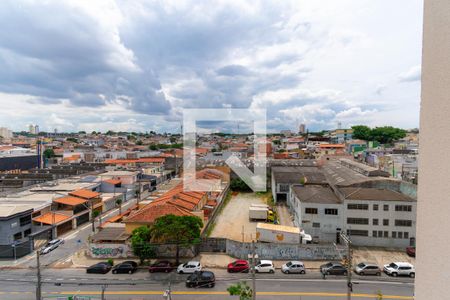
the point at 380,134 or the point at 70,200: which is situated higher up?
the point at 380,134

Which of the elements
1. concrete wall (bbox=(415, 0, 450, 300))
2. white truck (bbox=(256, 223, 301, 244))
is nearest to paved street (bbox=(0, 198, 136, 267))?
white truck (bbox=(256, 223, 301, 244))

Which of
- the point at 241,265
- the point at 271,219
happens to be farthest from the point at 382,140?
the point at 241,265

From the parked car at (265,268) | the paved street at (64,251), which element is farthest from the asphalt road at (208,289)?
the paved street at (64,251)

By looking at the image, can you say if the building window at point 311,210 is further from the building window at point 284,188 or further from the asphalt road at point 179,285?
the building window at point 284,188

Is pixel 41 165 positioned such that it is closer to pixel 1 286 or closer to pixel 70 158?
pixel 70 158

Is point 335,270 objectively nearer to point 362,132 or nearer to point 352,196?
point 352,196

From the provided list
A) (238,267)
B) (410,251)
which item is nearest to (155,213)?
(238,267)

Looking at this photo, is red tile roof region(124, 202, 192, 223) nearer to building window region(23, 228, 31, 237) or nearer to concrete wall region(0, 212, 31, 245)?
concrete wall region(0, 212, 31, 245)
